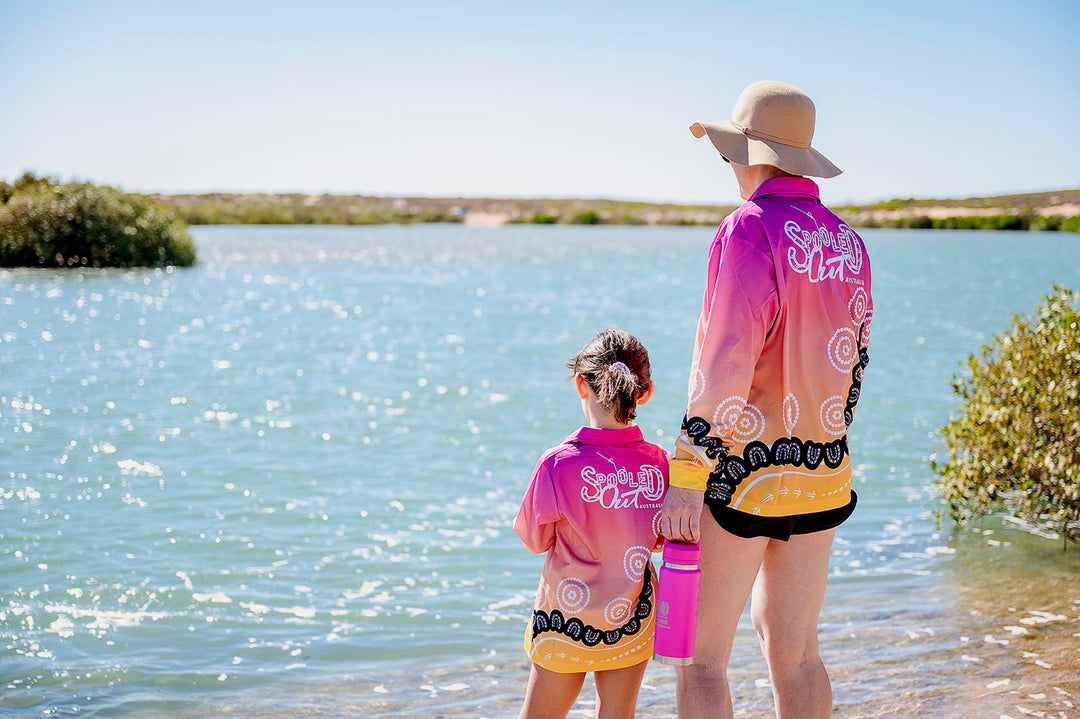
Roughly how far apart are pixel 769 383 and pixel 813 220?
0.49 metres

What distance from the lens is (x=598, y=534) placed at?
2.77 meters

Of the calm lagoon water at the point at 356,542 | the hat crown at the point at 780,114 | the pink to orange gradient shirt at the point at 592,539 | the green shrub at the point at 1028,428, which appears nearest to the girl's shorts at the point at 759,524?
the pink to orange gradient shirt at the point at 592,539

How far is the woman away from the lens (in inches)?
98.6

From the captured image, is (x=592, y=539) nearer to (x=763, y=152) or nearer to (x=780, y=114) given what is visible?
(x=763, y=152)

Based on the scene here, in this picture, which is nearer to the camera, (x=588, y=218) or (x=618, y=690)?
(x=618, y=690)

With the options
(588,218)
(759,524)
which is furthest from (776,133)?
(588,218)

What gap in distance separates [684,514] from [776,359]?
1.71ft

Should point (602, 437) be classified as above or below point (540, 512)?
above

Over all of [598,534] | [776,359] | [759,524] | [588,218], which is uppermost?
[588,218]

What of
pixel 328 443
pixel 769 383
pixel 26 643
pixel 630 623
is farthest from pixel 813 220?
pixel 328 443

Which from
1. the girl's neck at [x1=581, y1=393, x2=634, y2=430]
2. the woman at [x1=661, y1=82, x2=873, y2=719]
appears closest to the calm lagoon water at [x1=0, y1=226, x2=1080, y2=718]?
the woman at [x1=661, y1=82, x2=873, y2=719]

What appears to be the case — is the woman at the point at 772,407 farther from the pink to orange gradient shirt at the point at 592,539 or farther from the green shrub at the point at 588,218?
the green shrub at the point at 588,218

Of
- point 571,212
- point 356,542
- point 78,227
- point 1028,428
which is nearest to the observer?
point 1028,428

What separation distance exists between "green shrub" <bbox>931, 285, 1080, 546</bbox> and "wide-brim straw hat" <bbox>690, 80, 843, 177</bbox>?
4225mm
